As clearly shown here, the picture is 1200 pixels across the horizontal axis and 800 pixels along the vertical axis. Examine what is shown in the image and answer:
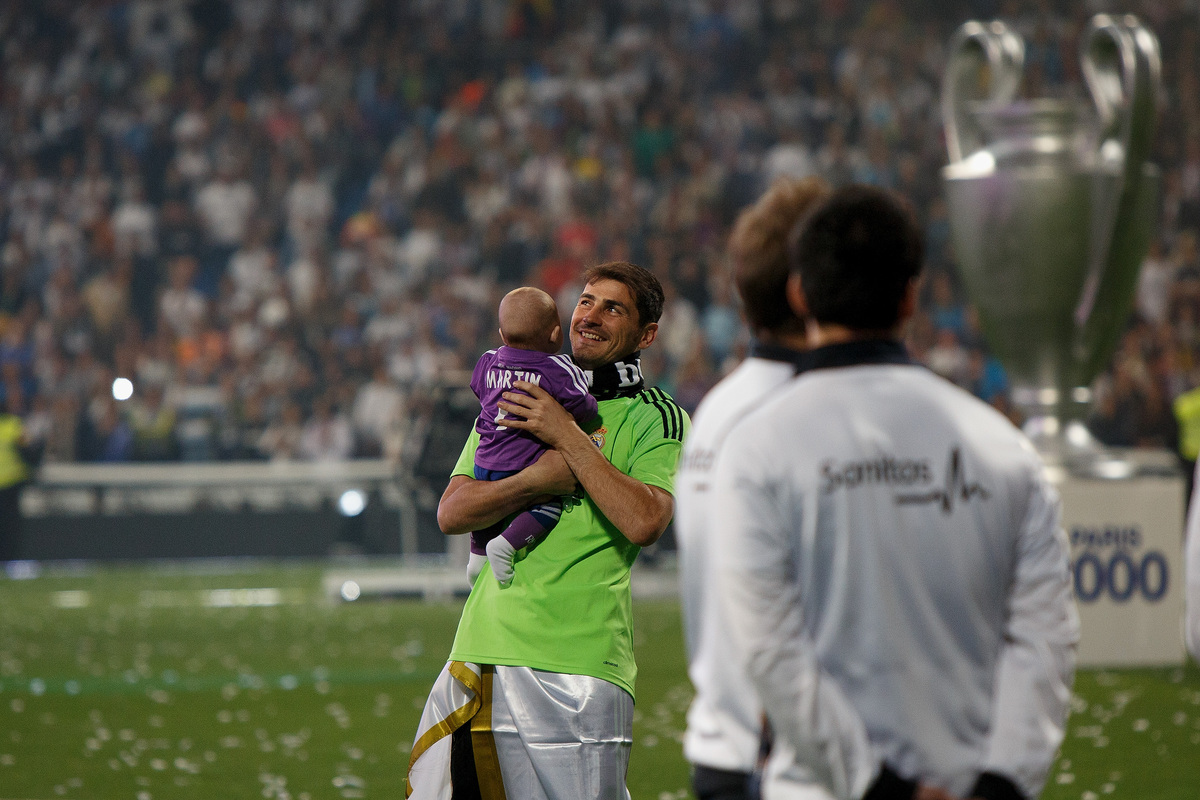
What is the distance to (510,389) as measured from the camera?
302 centimetres

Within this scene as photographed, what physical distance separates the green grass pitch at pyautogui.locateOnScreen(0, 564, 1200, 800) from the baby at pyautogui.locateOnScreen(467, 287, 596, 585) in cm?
253

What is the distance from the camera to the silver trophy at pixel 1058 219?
7836 millimetres

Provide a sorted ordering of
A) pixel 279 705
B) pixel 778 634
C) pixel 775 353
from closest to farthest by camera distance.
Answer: pixel 778 634
pixel 775 353
pixel 279 705

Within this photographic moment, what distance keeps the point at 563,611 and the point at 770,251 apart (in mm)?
1118

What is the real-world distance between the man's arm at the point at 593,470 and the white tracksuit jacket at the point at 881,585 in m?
→ 1.00

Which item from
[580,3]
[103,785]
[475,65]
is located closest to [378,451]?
[475,65]

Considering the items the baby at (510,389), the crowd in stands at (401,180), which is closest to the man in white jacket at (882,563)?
the baby at (510,389)

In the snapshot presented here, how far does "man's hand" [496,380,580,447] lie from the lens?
292 centimetres

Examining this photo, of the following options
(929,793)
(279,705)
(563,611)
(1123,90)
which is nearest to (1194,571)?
(929,793)

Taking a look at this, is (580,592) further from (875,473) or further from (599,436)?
(875,473)

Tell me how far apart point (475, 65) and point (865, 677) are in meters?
19.6

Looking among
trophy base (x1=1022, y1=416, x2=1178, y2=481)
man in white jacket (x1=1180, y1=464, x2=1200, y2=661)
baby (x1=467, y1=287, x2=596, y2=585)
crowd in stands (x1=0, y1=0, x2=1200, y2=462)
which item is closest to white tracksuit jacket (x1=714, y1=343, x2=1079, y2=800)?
man in white jacket (x1=1180, y1=464, x2=1200, y2=661)

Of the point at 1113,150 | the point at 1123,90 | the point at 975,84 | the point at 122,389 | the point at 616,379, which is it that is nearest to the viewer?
the point at 616,379

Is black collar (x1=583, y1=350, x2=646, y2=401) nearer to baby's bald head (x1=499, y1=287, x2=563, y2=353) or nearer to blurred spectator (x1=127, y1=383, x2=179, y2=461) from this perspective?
baby's bald head (x1=499, y1=287, x2=563, y2=353)
